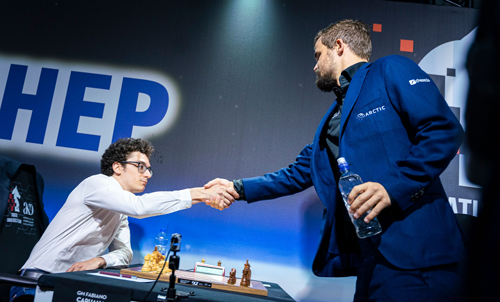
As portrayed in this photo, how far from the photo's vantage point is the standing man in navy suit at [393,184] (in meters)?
1.24

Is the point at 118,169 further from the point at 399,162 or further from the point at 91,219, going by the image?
the point at 399,162

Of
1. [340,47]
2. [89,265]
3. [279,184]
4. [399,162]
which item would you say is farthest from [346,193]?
[89,265]

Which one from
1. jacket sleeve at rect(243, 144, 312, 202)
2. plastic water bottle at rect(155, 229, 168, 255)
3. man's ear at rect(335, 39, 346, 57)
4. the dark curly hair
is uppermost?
man's ear at rect(335, 39, 346, 57)

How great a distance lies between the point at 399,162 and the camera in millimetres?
1314

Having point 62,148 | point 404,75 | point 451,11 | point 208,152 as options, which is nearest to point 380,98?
point 404,75

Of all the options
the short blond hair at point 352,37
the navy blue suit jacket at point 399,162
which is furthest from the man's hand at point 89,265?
the short blond hair at point 352,37

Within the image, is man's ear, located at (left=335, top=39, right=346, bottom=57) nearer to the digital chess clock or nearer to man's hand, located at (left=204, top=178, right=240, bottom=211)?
man's hand, located at (left=204, top=178, right=240, bottom=211)

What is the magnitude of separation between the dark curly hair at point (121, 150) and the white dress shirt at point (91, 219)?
0.39 meters

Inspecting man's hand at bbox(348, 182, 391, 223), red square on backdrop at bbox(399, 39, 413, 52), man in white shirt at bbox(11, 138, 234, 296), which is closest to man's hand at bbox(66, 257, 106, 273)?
man in white shirt at bbox(11, 138, 234, 296)

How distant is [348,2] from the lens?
361cm

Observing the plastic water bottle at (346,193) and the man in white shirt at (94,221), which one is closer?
the plastic water bottle at (346,193)

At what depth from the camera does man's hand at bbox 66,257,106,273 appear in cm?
237

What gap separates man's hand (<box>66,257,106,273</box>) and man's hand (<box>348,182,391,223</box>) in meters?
2.00

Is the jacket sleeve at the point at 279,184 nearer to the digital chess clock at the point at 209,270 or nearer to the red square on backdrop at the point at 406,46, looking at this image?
the digital chess clock at the point at 209,270
